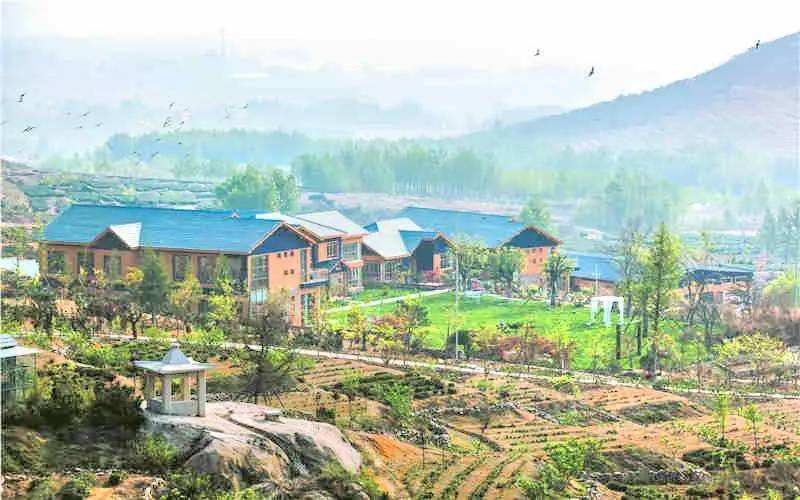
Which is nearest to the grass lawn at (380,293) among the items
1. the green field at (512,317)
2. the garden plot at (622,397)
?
the green field at (512,317)

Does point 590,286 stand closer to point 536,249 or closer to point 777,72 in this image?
point 536,249

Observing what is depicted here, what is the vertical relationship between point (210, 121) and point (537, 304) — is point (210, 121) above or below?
above

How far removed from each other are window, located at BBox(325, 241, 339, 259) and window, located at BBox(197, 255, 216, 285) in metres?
3.99

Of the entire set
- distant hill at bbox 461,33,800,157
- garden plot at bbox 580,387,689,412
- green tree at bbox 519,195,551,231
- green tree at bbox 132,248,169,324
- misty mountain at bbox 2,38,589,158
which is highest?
distant hill at bbox 461,33,800,157

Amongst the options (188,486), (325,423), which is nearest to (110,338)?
(325,423)

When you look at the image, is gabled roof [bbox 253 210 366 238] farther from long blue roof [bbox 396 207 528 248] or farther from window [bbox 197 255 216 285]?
long blue roof [bbox 396 207 528 248]

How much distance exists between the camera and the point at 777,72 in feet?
314

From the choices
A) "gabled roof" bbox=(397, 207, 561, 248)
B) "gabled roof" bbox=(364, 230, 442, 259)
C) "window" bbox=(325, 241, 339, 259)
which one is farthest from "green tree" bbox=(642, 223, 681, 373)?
"gabled roof" bbox=(364, 230, 442, 259)

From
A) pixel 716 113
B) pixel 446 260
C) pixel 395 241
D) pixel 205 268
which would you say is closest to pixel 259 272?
pixel 205 268

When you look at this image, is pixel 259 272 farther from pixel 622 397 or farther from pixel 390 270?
pixel 622 397

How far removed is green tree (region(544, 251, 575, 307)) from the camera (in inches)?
1177

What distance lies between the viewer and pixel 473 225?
3403 centimetres

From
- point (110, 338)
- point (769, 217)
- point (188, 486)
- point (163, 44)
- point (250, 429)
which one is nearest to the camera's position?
point (188, 486)

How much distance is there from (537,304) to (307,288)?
5.72 meters
